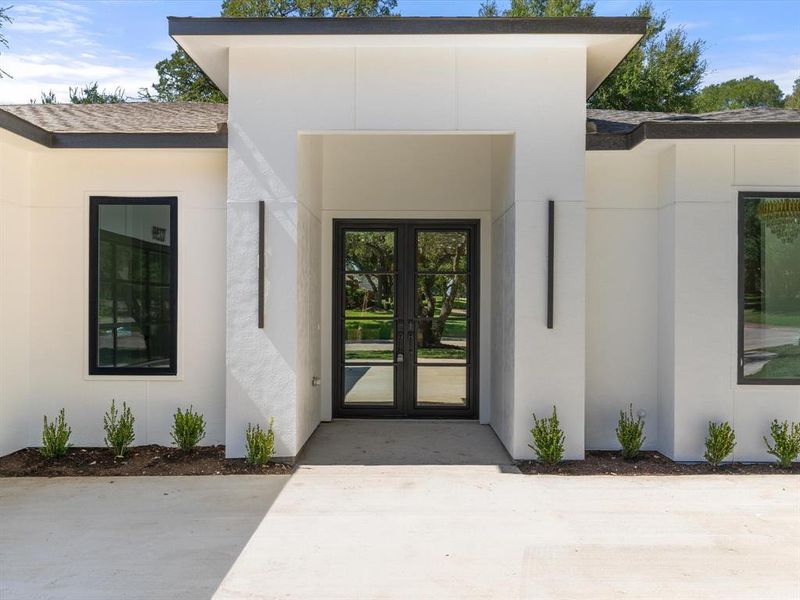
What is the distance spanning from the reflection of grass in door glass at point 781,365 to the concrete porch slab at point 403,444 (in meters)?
2.77

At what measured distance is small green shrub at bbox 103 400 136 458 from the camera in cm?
636

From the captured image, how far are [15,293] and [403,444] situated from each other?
14.8 feet

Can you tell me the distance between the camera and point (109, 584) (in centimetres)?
363

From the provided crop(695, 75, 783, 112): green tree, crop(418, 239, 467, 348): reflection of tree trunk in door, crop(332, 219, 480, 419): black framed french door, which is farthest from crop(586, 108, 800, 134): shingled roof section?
crop(695, 75, 783, 112): green tree

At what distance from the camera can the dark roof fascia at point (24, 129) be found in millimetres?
5662

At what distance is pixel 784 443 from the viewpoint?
5934mm

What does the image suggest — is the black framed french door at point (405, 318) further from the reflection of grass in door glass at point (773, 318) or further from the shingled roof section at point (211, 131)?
the reflection of grass in door glass at point (773, 318)

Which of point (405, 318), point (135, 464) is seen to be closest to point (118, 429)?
point (135, 464)

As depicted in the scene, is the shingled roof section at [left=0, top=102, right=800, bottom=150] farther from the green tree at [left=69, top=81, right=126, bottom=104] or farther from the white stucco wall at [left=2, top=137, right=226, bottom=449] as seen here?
the green tree at [left=69, top=81, right=126, bottom=104]

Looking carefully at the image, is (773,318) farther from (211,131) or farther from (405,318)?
(211,131)

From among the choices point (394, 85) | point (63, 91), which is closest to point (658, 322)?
point (394, 85)

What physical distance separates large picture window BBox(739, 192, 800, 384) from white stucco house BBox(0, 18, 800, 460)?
0.02 meters

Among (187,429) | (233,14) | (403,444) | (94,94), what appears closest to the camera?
(187,429)

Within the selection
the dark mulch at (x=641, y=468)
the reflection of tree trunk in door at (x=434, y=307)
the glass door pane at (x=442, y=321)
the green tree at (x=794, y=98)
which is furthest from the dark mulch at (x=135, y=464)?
the green tree at (x=794, y=98)
